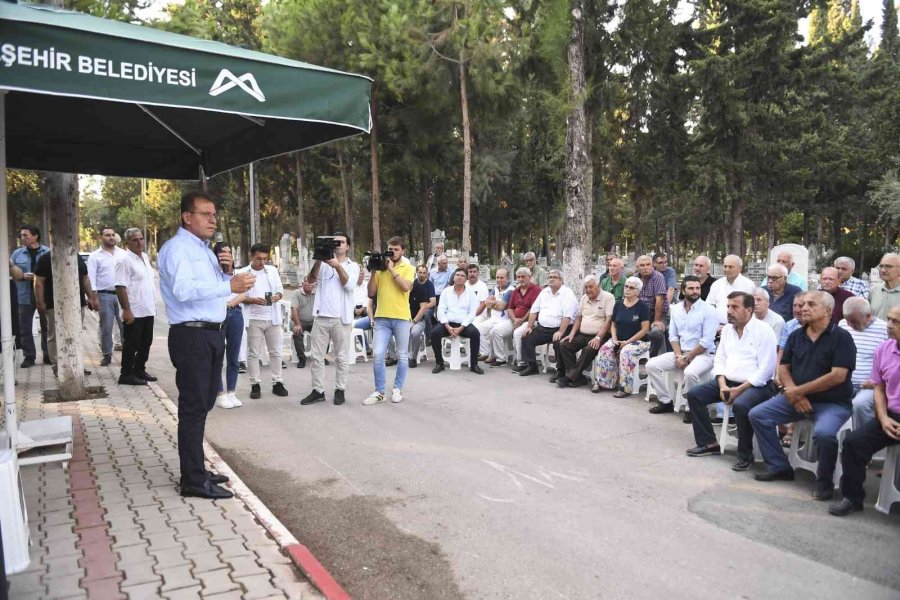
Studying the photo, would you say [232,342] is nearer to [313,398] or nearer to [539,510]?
[313,398]

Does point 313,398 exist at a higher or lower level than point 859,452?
lower

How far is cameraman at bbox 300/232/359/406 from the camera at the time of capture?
756 cm

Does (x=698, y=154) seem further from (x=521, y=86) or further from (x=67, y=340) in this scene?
(x=67, y=340)

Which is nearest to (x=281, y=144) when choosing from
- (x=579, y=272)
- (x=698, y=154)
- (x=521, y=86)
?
(x=579, y=272)

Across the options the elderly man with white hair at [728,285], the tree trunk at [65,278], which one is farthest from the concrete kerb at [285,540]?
the elderly man with white hair at [728,285]

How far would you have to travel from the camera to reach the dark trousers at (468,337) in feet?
33.4

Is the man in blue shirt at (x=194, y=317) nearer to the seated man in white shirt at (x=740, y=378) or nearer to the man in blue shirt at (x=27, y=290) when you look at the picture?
the seated man in white shirt at (x=740, y=378)

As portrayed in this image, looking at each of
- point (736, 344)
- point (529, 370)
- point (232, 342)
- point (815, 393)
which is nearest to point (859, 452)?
point (815, 393)

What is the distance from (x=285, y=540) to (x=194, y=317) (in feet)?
5.17

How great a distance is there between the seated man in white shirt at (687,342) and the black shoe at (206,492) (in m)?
4.88

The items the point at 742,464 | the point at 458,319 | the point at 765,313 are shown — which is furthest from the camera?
the point at 458,319

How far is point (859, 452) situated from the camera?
15.0 ft

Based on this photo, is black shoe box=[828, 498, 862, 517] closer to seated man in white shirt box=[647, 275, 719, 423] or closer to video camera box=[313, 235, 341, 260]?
seated man in white shirt box=[647, 275, 719, 423]

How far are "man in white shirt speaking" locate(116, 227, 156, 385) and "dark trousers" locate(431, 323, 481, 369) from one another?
13.4 feet
